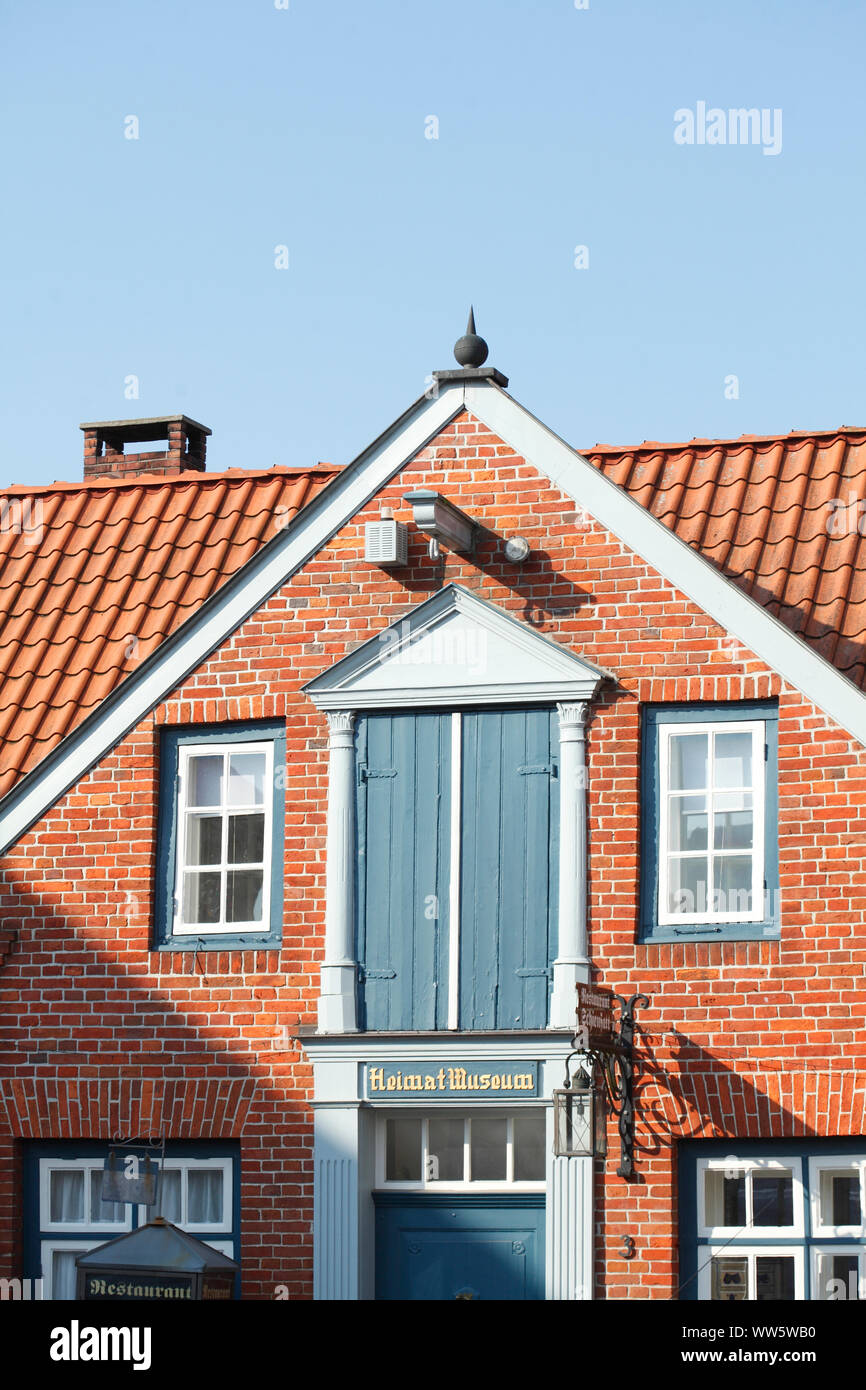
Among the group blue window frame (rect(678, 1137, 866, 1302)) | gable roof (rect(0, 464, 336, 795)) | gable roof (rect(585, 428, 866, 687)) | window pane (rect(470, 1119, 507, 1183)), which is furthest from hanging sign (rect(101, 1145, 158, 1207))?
gable roof (rect(585, 428, 866, 687))

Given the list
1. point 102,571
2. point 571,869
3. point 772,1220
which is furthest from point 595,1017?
point 102,571

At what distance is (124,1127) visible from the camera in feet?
52.5

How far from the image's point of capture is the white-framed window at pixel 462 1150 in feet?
50.3

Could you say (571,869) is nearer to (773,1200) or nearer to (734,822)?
(734,822)

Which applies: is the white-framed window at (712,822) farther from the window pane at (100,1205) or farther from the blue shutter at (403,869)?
the window pane at (100,1205)

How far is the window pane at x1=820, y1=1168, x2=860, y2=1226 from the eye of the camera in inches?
576

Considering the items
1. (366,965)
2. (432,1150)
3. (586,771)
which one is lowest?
(432,1150)

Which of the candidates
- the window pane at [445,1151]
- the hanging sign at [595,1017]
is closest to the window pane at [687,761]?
the hanging sign at [595,1017]

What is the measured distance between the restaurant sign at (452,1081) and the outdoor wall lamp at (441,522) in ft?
11.7

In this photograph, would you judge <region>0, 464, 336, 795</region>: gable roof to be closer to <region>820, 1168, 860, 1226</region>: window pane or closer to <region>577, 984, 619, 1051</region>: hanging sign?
<region>577, 984, 619, 1051</region>: hanging sign
